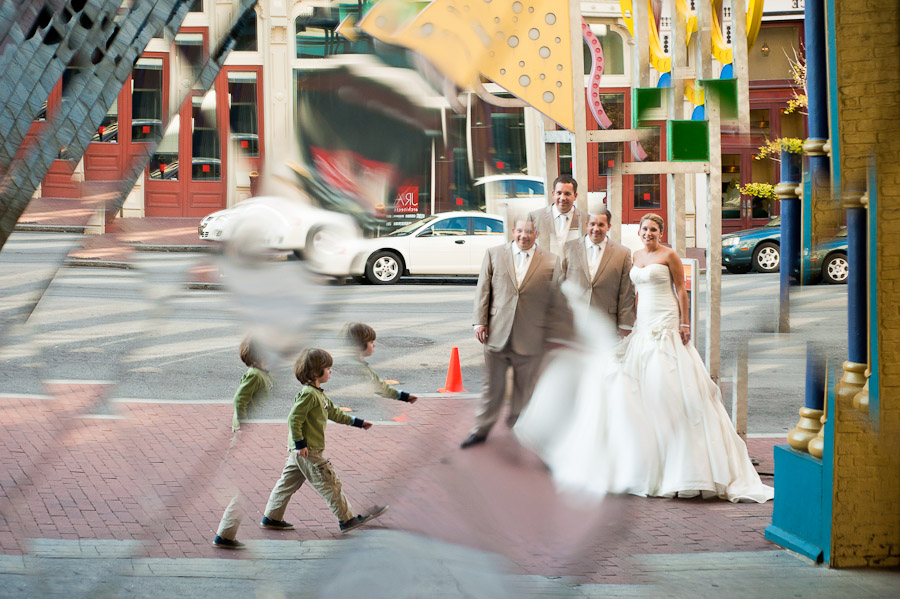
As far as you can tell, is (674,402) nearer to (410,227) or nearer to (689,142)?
(689,142)

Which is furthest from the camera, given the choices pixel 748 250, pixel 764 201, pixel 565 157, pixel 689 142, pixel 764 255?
pixel 764 201

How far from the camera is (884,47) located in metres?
1.16

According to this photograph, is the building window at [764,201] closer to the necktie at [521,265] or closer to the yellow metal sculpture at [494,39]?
the necktie at [521,265]

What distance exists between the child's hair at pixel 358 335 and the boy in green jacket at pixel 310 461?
110 cm

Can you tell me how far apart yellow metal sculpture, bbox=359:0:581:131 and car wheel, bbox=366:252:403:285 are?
0.58ft

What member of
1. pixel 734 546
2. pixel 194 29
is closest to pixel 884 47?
pixel 194 29

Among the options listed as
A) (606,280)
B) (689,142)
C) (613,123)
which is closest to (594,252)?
(606,280)

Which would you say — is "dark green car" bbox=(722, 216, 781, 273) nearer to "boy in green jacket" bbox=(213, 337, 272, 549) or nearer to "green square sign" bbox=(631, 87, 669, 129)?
"green square sign" bbox=(631, 87, 669, 129)

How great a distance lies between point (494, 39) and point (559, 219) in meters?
0.25

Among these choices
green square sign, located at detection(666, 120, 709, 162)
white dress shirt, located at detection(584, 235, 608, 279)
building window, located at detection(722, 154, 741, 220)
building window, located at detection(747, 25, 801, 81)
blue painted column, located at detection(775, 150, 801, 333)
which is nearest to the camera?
white dress shirt, located at detection(584, 235, 608, 279)

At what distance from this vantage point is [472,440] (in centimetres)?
106

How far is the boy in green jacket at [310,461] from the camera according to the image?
8.44 ft

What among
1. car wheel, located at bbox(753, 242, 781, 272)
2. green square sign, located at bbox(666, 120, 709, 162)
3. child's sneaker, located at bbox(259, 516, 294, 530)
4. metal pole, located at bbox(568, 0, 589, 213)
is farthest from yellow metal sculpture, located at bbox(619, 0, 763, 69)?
car wheel, located at bbox(753, 242, 781, 272)

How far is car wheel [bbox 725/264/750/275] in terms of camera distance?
1374 cm
